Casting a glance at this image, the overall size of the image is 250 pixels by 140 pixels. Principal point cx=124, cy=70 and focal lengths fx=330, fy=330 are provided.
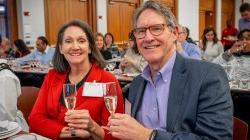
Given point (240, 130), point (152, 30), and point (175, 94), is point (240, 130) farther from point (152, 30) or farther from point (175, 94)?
point (152, 30)

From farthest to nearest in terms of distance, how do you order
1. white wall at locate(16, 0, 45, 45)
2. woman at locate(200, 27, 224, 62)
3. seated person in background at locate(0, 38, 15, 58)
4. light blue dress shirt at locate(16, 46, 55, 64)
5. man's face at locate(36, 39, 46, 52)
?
white wall at locate(16, 0, 45, 45), woman at locate(200, 27, 224, 62), seated person in background at locate(0, 38, 15, 58), man's face at locate(36, 39, 46, 52), light blue dress shirt at locate(16, 46, 55, 64)

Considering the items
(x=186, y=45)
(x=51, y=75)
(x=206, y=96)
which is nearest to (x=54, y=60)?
(x=51, y=75)

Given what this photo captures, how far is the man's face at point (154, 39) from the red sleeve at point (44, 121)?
867 mm

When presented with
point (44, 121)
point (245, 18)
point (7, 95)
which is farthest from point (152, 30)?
point (245, 18)

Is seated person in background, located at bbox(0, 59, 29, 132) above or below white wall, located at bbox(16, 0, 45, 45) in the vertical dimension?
below

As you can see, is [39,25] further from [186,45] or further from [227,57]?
[227,57]

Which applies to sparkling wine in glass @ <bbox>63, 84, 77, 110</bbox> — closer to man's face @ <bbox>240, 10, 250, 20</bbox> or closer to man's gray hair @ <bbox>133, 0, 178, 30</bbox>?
man's gray hair @ <bbox>133, 0, 178, 30</bbox>

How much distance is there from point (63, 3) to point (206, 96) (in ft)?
26.5

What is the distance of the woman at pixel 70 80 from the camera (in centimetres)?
209

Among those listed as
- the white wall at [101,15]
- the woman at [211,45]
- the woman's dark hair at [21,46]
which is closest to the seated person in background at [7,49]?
the woman's dark hair at [21,46]

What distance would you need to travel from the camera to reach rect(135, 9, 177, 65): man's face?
1446 millimetres

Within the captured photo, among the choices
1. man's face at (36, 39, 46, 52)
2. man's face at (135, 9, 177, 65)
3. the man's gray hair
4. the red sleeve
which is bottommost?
the red sleeve

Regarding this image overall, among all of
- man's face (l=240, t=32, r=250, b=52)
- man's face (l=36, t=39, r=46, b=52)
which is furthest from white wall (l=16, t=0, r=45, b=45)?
man's face (l=240, t=32, r=250, b=52)

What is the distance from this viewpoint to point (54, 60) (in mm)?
2361
